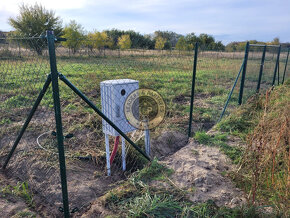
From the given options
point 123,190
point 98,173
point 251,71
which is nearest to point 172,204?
point 123,190

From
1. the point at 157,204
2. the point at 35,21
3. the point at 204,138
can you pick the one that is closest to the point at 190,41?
Result: the point at 204,138

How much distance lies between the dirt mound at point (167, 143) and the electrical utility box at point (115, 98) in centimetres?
113

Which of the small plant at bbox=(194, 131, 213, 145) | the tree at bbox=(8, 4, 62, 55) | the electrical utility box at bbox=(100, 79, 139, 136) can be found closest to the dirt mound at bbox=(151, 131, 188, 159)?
the small plant at bbox=(194, 131, 213, 145)

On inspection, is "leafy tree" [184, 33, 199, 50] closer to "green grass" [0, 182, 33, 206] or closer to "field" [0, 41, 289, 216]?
"field" [0, 41, 289, 216]

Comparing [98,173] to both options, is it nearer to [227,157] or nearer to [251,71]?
[227,157]

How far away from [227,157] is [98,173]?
6.71 feet

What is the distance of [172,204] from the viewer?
2.36m

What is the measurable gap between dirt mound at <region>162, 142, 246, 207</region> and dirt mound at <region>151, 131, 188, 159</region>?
371mm

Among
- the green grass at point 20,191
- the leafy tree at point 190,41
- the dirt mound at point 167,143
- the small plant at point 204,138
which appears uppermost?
the leafy tree at point 190,41

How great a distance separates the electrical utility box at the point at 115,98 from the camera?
2.87 m

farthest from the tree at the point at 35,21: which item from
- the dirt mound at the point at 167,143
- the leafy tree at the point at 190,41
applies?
the dirt mound at the point at 167,143

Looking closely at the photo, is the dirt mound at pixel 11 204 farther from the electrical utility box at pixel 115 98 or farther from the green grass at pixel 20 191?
the electrical utility box at pixel 115 98

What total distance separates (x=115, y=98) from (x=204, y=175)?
157 cm

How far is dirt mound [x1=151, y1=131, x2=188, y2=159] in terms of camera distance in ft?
13.0
